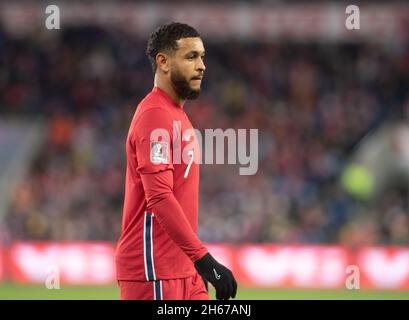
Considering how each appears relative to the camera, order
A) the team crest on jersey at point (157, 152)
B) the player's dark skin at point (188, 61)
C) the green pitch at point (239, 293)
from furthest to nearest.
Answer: the green pitch at point (239, 293) → the player's dark skin at point (188, 61) → the team crest on jersey at point (157, 152)

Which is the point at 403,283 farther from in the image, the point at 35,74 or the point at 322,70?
the point at 35,74

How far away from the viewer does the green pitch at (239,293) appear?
11.1 m

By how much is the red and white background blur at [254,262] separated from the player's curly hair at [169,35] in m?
8.44

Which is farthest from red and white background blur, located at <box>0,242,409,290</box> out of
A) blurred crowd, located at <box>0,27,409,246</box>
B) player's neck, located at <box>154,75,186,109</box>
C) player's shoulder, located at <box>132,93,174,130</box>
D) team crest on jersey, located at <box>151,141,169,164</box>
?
team crest on jersey, located at <box>151,141,169,164</box>

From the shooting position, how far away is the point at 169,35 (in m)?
4.50

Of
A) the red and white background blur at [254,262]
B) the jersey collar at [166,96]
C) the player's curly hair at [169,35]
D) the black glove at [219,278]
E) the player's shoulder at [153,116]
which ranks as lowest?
the red and white background blur at [254,262]

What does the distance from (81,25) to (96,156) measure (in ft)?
12.3

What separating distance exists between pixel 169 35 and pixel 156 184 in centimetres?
74

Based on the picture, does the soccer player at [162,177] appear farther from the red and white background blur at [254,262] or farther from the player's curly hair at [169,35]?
the red and white background blur at [254,262]

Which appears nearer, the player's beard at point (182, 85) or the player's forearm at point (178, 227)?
the player's forearm at point (178, 227)

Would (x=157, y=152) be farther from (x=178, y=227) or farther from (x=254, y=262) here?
(x=254, y=262)

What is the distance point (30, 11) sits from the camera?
17.6 metres

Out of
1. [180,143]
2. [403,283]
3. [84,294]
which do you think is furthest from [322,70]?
[180,143]

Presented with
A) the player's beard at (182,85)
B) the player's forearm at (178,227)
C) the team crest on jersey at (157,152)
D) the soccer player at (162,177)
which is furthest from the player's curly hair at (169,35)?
the player's forearm at (178,227)
